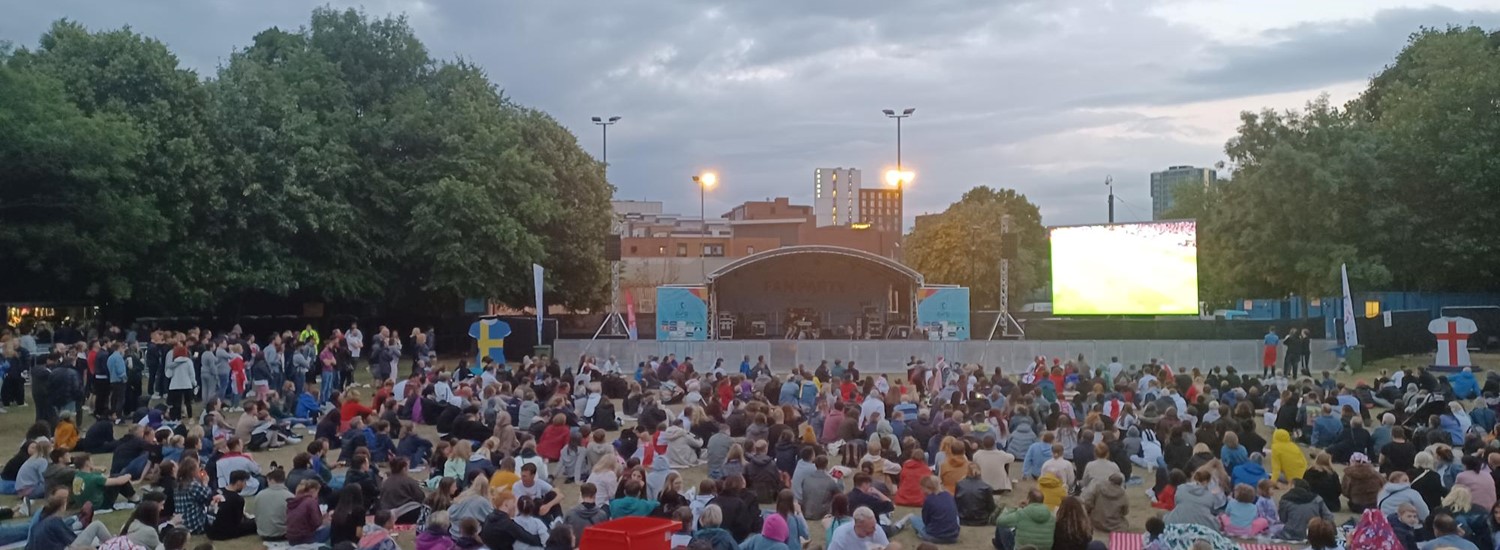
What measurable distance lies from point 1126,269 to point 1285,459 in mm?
23794

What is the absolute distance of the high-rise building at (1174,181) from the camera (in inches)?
2841

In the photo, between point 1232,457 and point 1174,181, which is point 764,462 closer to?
point 1232,457

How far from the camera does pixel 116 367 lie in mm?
19469

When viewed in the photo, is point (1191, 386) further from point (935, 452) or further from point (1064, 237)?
point (1064, 237)

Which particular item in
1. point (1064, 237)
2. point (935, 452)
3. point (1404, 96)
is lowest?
point (935, 452)

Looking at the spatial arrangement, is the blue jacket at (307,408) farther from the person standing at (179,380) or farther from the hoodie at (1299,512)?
the hoodie at (1299,512)

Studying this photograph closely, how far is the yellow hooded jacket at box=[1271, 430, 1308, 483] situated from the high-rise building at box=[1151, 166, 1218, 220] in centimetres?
4958

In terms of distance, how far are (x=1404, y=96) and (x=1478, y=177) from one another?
258 inches

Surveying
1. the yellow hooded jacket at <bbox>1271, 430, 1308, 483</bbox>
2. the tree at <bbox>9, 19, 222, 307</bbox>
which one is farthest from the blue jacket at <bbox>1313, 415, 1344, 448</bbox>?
the tree at <bbox>9, 19, 222, 307</bbox>

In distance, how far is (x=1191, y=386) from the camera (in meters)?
20.5

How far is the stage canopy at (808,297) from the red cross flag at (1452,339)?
785 inches

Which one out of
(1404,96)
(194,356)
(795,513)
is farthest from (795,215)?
(795,513)

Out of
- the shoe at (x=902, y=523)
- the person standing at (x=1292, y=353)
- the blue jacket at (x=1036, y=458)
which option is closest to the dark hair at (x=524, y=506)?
the shoe at (x=902, y=523)

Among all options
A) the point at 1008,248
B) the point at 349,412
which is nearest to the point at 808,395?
the point at 349,412
